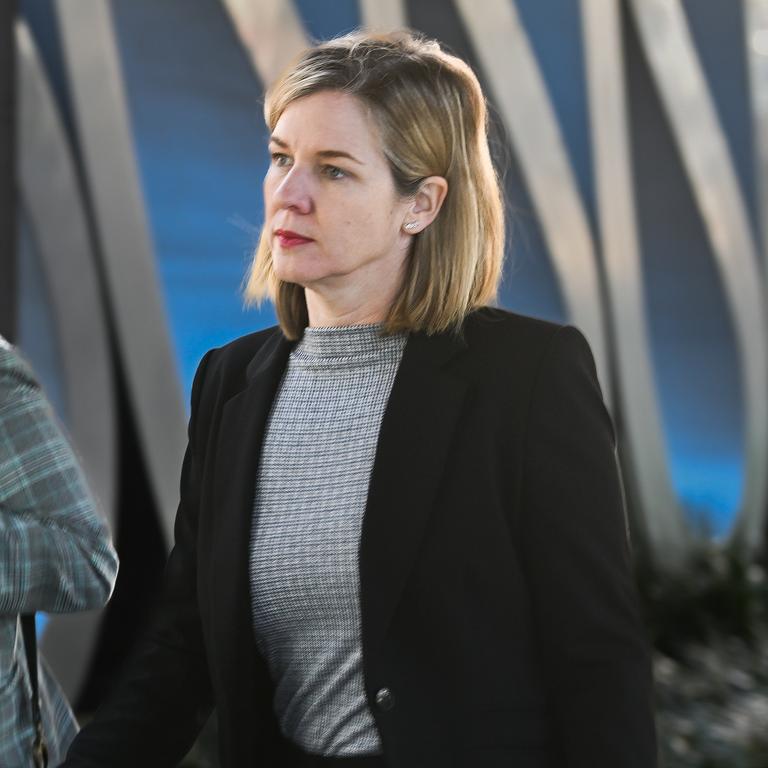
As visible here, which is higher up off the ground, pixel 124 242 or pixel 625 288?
pixel 124 242

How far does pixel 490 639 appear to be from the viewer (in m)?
1.97

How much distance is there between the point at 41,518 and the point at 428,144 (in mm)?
803

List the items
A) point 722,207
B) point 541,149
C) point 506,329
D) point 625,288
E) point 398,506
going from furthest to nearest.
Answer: point 722,207 < point 625,288 < point 541,149 < point 506,329 < point 398,506

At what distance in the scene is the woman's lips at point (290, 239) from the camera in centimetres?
205

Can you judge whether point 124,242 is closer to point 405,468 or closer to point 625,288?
point 405,468

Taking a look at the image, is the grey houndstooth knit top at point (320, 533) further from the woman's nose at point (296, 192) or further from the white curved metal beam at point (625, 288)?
the white curved metal beam at point (625, 288)

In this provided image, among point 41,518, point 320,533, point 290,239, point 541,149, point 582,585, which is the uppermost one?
point 541,149

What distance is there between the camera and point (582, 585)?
1.96 m

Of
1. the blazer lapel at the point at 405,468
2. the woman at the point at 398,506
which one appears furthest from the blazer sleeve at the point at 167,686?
the blazer lapel at the point at 405,468

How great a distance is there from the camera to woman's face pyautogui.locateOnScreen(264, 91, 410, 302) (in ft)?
6.64

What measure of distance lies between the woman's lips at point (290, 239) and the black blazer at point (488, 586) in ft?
0.84

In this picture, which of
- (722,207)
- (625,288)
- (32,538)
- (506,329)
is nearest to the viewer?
(32,538)

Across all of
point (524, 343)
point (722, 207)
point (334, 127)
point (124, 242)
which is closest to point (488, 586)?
point (524, 343)

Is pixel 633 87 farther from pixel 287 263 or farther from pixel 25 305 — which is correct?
pixel 287 263
